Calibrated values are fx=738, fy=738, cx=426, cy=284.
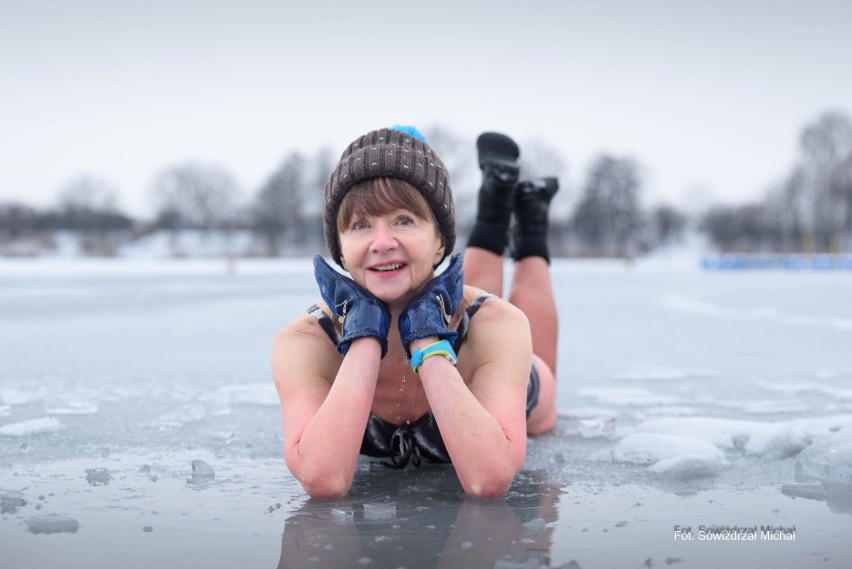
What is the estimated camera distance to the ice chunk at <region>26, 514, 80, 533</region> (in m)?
1.50

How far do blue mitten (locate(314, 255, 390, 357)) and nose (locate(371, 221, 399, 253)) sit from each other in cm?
11

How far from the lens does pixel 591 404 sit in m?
3.22

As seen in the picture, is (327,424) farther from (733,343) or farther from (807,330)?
(807,330)

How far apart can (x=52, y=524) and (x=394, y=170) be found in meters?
1.14

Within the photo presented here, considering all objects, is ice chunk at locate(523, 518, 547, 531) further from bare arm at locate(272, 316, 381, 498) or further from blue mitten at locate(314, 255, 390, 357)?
blue mitten at locate(314, 255, 390, 357)

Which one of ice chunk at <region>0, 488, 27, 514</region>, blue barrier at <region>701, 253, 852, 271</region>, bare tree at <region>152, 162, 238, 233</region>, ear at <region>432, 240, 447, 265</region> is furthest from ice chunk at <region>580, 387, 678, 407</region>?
bare tree at <region>152, 162, 238, 233</region>

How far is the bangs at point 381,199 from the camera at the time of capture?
1.94 metres

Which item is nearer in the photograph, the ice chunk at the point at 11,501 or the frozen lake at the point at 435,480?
the frozen lake at the point at 435,480

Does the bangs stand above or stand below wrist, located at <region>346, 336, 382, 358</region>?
above

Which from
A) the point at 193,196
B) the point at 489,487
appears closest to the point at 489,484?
the point at 489,487

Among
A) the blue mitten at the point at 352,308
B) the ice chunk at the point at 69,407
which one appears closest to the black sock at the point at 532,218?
the blue mitten at the point at 352,308

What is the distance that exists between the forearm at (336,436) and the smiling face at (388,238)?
0.76 feet

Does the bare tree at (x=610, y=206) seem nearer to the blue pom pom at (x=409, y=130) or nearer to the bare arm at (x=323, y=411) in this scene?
the blue pom pom at (x=409, y=130)

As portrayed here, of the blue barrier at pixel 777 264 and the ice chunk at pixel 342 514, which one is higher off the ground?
the ice chunk at pixel 342 514
